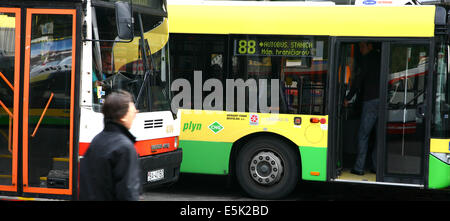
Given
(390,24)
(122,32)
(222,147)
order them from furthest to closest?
(222,147) → (390,24) → (122,32)

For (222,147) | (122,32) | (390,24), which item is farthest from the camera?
→ (222,147)

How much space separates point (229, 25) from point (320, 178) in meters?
2.64

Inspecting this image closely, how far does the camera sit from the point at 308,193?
10.2 metres

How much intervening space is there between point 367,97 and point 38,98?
4.74 m

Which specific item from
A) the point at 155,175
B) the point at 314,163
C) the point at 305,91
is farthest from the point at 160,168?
the point at 305,91

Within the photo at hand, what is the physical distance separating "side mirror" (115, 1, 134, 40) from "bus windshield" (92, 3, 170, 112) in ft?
1.28

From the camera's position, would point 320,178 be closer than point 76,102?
No

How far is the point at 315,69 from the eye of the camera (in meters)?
9.11

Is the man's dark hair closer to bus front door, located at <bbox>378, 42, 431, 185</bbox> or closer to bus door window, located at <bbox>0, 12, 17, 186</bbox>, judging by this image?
bus door window, located at <bbox>0, 12, 17, 186</bbox>

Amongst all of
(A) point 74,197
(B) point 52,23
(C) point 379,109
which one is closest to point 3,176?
(A) point 74,197

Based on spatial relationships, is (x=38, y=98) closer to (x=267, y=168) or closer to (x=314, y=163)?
(x=267, y=168)

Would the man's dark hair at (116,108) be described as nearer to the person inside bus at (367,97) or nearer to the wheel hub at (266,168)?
the wheel hub at (266,168)
